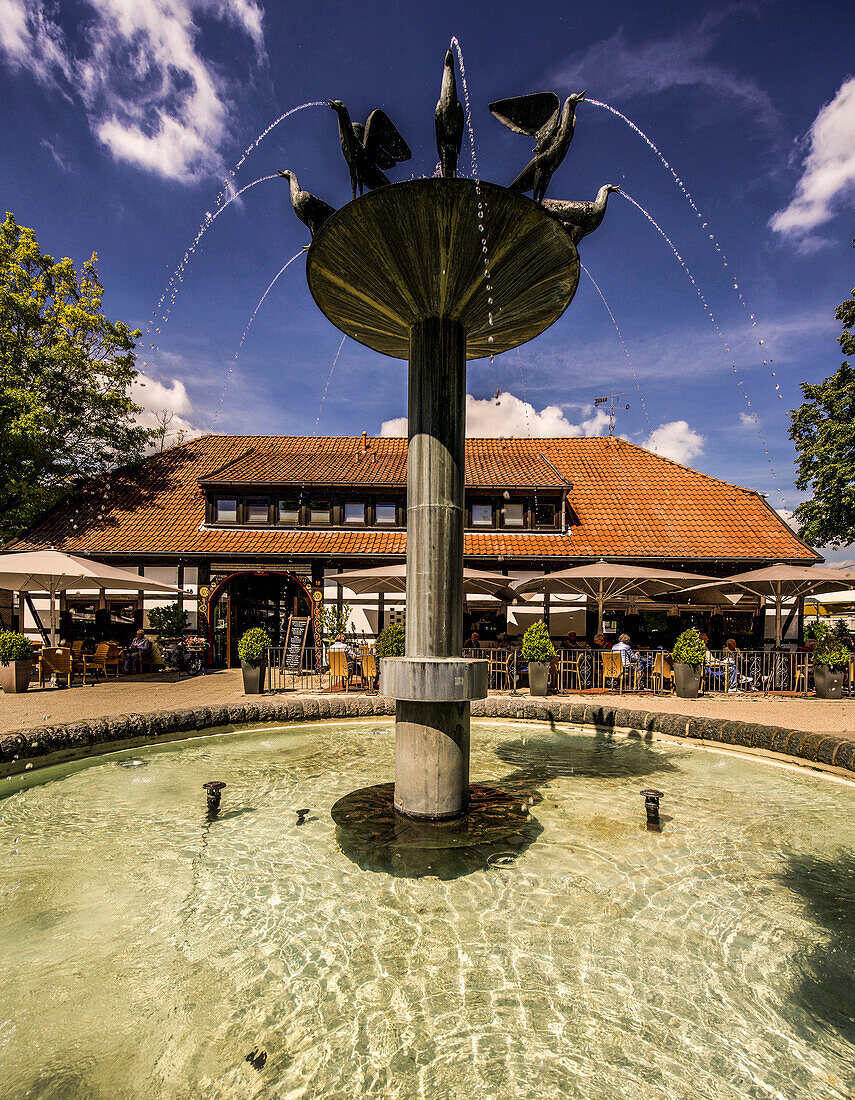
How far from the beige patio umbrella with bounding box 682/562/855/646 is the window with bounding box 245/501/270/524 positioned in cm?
1357

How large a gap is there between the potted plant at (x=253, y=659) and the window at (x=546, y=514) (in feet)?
34.3

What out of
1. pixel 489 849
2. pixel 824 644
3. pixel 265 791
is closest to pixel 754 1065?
pixel 489 849

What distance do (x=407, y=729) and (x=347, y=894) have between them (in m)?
1.40

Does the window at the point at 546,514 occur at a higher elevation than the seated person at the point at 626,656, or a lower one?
higher

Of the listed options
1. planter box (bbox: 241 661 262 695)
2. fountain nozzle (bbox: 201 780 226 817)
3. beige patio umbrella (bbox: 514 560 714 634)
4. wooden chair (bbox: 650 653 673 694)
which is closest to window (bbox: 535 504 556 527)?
beige patio umbrella (bbox: 514 560 714 634)

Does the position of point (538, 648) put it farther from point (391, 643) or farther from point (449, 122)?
point (449, 122)

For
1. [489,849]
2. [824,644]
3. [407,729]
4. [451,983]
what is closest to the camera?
[451,983]

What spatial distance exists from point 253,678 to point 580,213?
9.81 meters

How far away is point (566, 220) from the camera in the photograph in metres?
4.74

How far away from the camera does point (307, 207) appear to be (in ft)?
16.2

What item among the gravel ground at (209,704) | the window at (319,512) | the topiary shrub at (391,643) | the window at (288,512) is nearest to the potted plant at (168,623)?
the gravel ground at (209,704)

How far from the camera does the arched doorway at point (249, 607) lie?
17.4 meters

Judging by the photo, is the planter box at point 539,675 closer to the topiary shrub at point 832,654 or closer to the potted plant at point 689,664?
the potted plant at point 689,664

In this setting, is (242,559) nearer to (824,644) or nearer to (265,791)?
(265,791)
